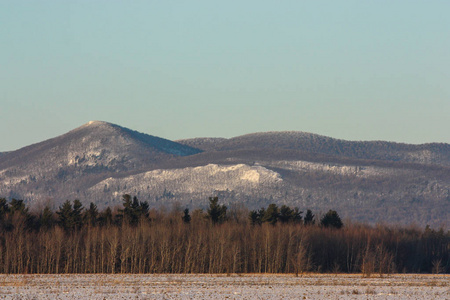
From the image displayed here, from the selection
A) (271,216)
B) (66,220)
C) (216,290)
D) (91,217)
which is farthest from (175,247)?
(216,290)

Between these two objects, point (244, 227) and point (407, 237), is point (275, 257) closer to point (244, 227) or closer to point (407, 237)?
point (244, 227)

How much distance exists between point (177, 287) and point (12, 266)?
51076 mm

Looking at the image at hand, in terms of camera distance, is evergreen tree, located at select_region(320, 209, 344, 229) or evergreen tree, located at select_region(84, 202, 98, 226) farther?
evergreen tree, located at select_region(320, 209, 344, 229)

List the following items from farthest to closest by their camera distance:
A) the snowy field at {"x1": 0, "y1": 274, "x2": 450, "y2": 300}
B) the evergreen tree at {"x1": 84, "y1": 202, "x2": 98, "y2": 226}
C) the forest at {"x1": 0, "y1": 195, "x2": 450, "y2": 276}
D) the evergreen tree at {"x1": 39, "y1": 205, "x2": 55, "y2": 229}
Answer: the evergreen tree at {"x1": 84, "y1": 202, "x2": 98, "y2": 226}
the evergreen tree at {"x1": 39, "y1": 205, "x2": 55, "y2": 229}
the forest at {"x1": 0, "y1": 195, "x2": 450, "y2": 276}
the snowy field at {"x1": 0, "y1": 274, "x2": 450, "y2": 300}

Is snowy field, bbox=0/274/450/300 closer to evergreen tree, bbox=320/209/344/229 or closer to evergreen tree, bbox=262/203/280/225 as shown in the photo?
evergreen tree, bbox=262/203/280/225

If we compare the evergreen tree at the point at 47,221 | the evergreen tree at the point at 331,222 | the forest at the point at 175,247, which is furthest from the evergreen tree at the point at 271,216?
the evergreen tree at the point at 47,221

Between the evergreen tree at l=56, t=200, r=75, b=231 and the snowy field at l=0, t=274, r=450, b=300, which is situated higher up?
the evergreen tree at l=56, t=200, r=75, b=231

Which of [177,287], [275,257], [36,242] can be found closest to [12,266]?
[36,242]

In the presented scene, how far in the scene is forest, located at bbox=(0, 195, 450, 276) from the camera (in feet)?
399

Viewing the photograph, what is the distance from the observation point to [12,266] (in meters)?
119

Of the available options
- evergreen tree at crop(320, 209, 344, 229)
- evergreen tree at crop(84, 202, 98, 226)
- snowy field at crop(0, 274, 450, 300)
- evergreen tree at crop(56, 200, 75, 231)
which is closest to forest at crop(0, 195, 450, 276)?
evergreen tree at crop(84, 202, 98, 226)

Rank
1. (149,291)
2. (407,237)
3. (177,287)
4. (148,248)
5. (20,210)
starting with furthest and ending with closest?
1. (407,237)
2. (20,210)
3. (148,248)
4. (177,287)
5. (149,291)

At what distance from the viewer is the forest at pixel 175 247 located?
399 ft

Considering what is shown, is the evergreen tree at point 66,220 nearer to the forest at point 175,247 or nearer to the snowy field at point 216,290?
the forest at point 175,247
